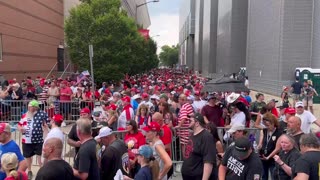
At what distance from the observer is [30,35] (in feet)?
104

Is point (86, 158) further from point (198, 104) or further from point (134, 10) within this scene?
point (134, 10)

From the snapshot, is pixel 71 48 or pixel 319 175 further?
pixel 71 48

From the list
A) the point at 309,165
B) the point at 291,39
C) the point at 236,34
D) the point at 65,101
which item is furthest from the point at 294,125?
the point at 236,34

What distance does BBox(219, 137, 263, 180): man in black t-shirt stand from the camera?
5020 millimetres

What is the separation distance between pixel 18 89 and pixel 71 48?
10.1m

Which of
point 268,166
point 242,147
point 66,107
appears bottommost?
point 268,166

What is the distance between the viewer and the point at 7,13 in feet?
86.3

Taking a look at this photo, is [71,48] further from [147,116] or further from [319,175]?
[319,175]

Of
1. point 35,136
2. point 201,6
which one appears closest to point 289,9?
point 35,136

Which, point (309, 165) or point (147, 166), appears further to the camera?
point (147, 166)

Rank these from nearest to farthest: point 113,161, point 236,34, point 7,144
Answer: point 113,161 → point 7,144 → point 236,34

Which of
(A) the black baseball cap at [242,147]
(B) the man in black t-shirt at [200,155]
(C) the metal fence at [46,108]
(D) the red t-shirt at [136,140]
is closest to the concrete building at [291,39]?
(C) the metal fence at [46,108]

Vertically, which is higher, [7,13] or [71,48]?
[7,13]

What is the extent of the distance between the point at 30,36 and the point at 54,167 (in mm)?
29001
